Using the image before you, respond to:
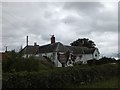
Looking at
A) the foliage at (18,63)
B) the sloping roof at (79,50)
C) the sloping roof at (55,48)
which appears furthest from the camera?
the sloping roof at (79,50)

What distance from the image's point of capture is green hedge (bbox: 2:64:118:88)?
40.4 feet

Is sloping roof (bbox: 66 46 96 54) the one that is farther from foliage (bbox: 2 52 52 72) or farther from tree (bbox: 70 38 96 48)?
foliage (bbox: 2 52 52 72)

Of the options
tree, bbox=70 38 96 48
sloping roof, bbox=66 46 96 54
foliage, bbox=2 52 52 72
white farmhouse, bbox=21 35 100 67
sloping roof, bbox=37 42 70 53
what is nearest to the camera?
foliage, bbox=2 52 52 72

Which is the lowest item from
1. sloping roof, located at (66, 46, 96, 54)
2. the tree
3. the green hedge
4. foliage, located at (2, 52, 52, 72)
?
the green hedge

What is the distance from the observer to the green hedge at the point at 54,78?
12.3m

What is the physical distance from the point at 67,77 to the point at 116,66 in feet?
28.3

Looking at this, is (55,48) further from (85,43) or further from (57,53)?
(85,43)

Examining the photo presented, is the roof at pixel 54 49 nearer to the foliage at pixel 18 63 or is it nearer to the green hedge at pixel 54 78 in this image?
Result: the green hedge at pixel 54 78

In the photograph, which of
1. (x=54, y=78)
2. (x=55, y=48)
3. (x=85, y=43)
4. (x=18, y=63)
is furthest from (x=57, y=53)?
(x=54, y=78)

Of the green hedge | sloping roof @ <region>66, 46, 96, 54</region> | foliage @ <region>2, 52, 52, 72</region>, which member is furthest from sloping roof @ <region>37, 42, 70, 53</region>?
foliage @ <region>2, 52, 52, 72</region>

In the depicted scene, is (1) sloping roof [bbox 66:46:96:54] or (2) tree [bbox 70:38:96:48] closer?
(1) sloping roof [bbox 66:46:96:54]

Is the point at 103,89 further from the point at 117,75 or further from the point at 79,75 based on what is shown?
the point at 117,75

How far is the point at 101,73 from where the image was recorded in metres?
Result: 19.4

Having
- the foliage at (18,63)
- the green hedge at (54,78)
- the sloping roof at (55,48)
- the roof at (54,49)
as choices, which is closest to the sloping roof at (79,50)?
the roof at (54,49)
